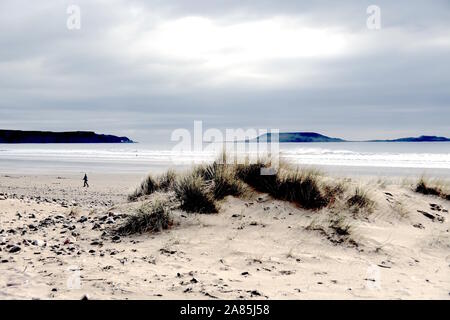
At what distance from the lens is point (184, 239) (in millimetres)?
6789

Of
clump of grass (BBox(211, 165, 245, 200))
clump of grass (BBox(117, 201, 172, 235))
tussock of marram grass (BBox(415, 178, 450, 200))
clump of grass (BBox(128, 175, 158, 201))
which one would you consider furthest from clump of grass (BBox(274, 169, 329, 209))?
clump of grass (BBox(128, 175, 158, 201))

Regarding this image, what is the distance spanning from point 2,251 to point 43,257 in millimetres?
658

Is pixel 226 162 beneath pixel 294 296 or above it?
above

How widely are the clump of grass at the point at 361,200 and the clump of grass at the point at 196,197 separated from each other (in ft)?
8.30

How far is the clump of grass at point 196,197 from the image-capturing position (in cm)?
781

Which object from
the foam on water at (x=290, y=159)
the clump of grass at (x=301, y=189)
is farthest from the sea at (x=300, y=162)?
the clump of grass at (x=301, y=189)

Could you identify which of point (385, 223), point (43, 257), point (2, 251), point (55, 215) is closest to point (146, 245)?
point (43, 257)

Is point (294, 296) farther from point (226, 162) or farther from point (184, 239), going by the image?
point (226, 162)

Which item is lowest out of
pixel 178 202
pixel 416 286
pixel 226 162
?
pixel 416 286

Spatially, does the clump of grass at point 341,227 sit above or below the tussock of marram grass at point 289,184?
below

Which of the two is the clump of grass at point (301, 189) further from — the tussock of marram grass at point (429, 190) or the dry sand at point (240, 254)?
the tussock of marram grass at point (429, 190)

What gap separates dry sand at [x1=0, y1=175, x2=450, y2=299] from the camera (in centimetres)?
485

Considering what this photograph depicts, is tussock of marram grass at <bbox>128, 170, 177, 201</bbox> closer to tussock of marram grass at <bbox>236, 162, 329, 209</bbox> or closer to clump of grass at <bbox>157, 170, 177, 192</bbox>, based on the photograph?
clump of grass at <bbox>157, 170, 177, 192</bbox>

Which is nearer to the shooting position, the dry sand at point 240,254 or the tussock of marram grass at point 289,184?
the dry sand at point 240,254
